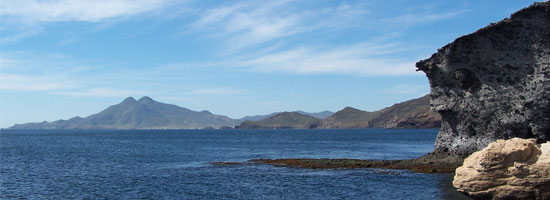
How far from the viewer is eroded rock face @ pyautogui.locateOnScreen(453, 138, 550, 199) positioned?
76.1 feet

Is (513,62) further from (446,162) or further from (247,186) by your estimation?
(247,186)

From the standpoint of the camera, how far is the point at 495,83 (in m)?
49.7

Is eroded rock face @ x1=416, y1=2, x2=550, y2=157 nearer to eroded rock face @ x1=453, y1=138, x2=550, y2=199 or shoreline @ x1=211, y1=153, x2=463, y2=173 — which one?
shoreline @ x1=211, y1=153, x2=463, y2=173

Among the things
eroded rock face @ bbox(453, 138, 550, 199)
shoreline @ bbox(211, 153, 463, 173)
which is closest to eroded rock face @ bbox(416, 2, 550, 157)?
shoreline @ bbox(211, 153, 463, 173)

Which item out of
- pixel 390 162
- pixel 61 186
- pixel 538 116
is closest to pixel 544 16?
pixel 538 116

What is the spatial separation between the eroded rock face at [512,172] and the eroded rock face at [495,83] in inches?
1006

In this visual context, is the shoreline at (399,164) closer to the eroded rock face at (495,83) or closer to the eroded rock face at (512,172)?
the eroded rock face at (495,83)

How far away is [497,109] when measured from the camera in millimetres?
49281

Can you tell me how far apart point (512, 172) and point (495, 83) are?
2865 centimetres

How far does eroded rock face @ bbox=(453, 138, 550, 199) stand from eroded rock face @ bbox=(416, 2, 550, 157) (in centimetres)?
2556

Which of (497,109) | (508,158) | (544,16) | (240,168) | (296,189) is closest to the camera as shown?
(508,158)

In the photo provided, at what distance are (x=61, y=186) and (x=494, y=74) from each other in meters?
42.0

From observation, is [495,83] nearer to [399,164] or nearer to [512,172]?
[399,164]

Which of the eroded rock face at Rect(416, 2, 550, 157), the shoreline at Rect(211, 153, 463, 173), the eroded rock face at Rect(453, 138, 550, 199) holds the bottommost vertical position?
the shoreline at Rect(211, 153, 463, 173)
